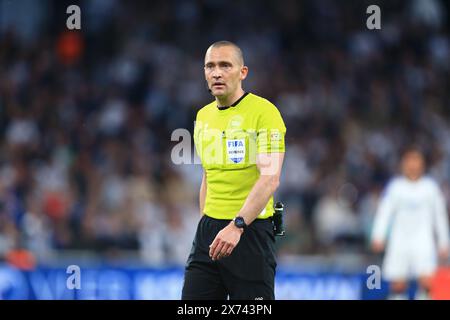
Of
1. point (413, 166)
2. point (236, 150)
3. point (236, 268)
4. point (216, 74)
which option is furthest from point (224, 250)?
point (413, 166)

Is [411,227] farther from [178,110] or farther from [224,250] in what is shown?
[224,250]

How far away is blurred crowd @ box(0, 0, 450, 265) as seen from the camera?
14.4 metres

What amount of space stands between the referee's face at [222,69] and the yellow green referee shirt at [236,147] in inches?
5.3

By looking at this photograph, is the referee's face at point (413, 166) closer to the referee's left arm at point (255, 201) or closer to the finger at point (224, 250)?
the referee's left arm at point (255, 201)

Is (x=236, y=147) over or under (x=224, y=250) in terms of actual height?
over

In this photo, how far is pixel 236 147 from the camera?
605 cm

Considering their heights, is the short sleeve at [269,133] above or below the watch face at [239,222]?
above

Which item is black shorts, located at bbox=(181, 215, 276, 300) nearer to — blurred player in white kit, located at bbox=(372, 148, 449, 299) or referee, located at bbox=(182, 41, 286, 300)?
referee, located at bbox=(182, 41, 286, 300)

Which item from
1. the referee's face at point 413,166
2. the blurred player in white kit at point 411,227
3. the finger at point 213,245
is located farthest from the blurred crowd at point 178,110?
the finger at point 213,245

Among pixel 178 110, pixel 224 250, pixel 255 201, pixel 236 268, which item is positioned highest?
pixel 178 110

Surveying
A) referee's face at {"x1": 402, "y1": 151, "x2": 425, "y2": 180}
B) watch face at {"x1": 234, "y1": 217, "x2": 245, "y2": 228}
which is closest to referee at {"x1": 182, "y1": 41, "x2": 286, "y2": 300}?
watch face at {"x1": 234, "y1": 217, "x2": 245, "y2": 228}

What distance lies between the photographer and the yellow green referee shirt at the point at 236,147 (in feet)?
19.7

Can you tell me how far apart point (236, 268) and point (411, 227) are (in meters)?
7.08

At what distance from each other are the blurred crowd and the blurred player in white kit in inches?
82.6
